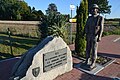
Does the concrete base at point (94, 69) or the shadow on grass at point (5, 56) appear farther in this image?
the shadow on grass at point (5, 56)

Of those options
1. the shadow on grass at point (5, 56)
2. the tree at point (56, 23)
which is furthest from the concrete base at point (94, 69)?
the shadow on grass at point (5, 56)

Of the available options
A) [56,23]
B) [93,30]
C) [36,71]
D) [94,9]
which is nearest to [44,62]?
[36,71]

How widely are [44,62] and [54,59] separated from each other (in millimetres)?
540

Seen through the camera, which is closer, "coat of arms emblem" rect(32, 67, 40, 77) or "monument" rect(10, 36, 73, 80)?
"monument" rect(10, 36, 73, 80)

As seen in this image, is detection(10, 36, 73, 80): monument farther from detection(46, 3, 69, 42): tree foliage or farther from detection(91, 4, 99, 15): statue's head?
detection(46, 3, 69, 42): tree foliage

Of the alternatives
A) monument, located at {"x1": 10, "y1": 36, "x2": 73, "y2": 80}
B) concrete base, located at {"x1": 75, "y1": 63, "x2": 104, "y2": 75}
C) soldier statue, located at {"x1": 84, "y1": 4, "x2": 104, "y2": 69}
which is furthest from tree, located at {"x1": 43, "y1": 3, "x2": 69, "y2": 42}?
monument, located at {"x1": 10, "y1": 36, "x2": 73, "y2": 80}

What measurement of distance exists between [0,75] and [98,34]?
4.33 meters

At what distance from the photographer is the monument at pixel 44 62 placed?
6.52 m

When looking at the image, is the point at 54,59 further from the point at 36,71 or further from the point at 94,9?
the point at 94,9

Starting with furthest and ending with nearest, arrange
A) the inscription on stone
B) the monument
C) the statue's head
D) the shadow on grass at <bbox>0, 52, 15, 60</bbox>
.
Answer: the shadow on grass at <bbox>0, 52, 15, 60</bbox> → the statue's head → the inscription on stone → the monument

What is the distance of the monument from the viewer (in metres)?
6.52

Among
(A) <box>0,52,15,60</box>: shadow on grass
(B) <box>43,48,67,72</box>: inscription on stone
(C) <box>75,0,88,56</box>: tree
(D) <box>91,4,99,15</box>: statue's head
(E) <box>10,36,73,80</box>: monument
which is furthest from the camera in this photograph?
(C) <box>75,0,88,56</box>: tree

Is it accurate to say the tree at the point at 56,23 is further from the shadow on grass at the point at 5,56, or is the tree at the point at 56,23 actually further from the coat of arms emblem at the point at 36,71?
the coat of arms emblem at the point at 36,71

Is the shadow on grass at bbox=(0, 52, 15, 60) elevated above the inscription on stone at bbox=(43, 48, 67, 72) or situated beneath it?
situated beneath
